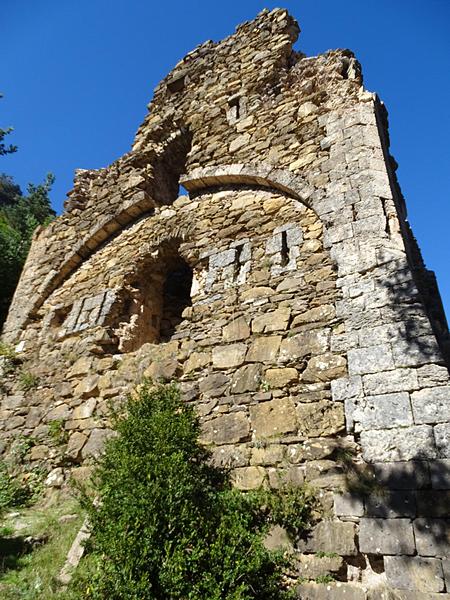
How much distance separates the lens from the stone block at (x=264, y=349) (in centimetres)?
387

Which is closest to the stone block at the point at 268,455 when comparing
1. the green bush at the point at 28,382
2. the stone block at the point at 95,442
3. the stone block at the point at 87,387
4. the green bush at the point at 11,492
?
the stone block at the point at 95,442

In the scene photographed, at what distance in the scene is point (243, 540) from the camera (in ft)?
9.09

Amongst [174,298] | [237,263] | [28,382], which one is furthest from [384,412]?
[28,382]

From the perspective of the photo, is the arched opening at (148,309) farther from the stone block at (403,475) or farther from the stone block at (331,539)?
the stone block at (403,475)

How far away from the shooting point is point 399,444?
9.09 ft

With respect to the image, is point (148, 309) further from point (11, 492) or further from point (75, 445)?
point (11, 492)

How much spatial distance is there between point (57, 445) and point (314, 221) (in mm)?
4038

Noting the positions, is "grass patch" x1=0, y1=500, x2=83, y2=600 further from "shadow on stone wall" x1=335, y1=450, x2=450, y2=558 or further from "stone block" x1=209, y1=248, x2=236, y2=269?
"stone block" x1=209, y1=248, x2=236, y2=269

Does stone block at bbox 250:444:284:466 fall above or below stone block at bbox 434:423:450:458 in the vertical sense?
below

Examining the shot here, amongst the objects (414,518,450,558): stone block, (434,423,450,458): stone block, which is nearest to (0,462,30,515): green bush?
(414,518,450,558): stone block

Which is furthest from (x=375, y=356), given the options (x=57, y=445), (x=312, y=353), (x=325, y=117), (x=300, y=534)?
(x=57, y=445)

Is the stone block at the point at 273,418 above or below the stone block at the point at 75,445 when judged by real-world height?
above

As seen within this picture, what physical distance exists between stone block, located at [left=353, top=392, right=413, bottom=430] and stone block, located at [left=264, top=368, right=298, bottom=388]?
0.67 m

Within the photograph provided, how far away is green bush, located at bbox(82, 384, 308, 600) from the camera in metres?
2.49
